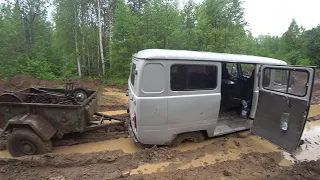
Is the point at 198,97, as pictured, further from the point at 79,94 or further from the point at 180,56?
the point at 79,94

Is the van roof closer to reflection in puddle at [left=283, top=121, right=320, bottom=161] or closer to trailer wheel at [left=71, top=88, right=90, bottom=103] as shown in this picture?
trailer wheel at [left=71, top=88, right=90, bottom=103]

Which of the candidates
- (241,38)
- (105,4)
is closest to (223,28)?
(241,38)

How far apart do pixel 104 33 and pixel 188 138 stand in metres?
16.9

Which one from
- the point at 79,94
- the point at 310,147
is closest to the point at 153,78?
the point at 79,94

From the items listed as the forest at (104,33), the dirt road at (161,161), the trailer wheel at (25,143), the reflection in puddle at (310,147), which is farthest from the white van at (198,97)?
the forest at (104,33)

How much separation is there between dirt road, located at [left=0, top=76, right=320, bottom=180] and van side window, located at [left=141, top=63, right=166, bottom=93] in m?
1.41

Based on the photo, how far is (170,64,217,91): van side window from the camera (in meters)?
3.98

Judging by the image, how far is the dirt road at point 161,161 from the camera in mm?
3506

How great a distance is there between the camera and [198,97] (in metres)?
4.18

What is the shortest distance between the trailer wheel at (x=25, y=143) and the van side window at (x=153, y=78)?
2.56 metres

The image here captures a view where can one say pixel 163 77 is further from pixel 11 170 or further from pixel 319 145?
pixel 319 145

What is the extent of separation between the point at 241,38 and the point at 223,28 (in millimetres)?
2227

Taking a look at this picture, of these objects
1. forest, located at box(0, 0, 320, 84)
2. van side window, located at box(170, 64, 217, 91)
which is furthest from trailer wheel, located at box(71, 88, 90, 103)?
forest, located at box(0, 0, 320, 84)

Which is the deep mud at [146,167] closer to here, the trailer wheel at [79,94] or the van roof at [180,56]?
the trailer wheel at [79,94]
